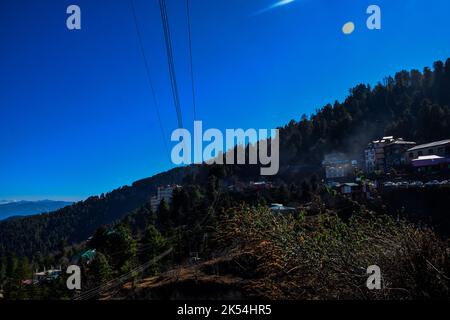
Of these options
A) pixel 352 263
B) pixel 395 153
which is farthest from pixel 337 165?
pixel 352 263

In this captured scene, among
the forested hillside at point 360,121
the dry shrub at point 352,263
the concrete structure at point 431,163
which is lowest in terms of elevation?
the dry shrub at point 352,263

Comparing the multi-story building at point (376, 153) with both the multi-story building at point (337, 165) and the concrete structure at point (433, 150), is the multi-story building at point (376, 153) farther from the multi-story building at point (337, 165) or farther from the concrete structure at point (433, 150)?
the concrete structure at point (433, 150)

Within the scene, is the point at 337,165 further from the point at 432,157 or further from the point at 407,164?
the point at 432,157

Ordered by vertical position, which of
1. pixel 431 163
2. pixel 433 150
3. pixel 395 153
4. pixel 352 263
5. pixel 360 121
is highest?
pixel 360 121

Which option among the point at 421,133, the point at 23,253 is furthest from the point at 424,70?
the point at 23,253

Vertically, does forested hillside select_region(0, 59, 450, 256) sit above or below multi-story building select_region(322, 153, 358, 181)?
above

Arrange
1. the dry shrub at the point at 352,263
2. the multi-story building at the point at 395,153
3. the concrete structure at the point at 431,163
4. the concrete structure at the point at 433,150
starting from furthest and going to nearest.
A: 1. the multi-story building at the point at 395,153
2. the concrete structure at the point at 433,150
3. the concrete structure at the point at 431,163
4. the dry shrub at the point at 352,263

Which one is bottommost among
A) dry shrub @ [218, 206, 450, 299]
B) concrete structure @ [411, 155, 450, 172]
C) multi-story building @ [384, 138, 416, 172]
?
dry shrub @ [218, 206, 450, 299]

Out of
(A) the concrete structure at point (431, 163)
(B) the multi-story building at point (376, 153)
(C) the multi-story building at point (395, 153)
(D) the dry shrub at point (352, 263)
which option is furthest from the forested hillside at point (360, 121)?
(D) the dry shrub at point (352, 263)

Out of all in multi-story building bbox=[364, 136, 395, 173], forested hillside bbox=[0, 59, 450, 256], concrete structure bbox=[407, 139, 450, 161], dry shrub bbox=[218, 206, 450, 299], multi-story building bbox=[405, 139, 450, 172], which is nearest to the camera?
dry shrub bbox=[218, 206, 450, 299]

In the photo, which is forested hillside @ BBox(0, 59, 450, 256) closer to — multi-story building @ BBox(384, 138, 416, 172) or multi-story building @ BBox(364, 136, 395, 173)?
multi-story building @ BBox(364, 136, 395, 173)

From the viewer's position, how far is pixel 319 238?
13.7ft

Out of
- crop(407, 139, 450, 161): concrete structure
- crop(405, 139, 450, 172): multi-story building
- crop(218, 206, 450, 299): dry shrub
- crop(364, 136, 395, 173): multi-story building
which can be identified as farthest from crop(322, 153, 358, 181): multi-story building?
A: crop(218, 206, 450, 299): dry shrub
